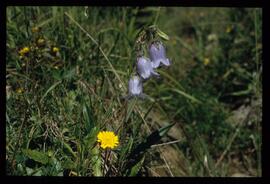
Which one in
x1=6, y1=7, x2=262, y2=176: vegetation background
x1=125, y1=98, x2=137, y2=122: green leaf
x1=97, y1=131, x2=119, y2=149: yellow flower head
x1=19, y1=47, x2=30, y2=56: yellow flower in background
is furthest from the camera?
x1=19, y1=47, x2=30, y2=56: yellow flower in background

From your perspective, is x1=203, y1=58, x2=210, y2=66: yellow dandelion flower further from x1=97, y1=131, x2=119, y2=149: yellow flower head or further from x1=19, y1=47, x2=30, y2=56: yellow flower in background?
x1=97, y1=131, x2=119, y2=149: yellow flower head

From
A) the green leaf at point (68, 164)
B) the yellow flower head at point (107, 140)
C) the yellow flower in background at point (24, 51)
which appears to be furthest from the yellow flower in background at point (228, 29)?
the green leaf at point (68, 164)

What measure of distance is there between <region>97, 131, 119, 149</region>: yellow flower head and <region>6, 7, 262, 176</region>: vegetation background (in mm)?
35

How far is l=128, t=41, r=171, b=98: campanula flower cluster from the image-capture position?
2.34 meters

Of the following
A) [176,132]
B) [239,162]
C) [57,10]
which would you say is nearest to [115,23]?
[57,10]

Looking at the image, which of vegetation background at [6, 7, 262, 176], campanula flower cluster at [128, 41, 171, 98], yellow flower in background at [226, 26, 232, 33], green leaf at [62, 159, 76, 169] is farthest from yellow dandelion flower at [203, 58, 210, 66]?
green leaf at [62, 159, 76, 169]

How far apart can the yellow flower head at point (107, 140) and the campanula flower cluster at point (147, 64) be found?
0.25m

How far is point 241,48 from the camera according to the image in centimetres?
411

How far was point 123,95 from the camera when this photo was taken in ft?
9.87

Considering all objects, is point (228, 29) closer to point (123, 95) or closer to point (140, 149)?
point (123, 95)

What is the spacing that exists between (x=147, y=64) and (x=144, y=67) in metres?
0.03

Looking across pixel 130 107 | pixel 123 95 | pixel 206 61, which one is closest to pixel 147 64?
pixel 130 107

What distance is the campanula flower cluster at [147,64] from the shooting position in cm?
234

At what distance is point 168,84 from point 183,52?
0.82 meters
